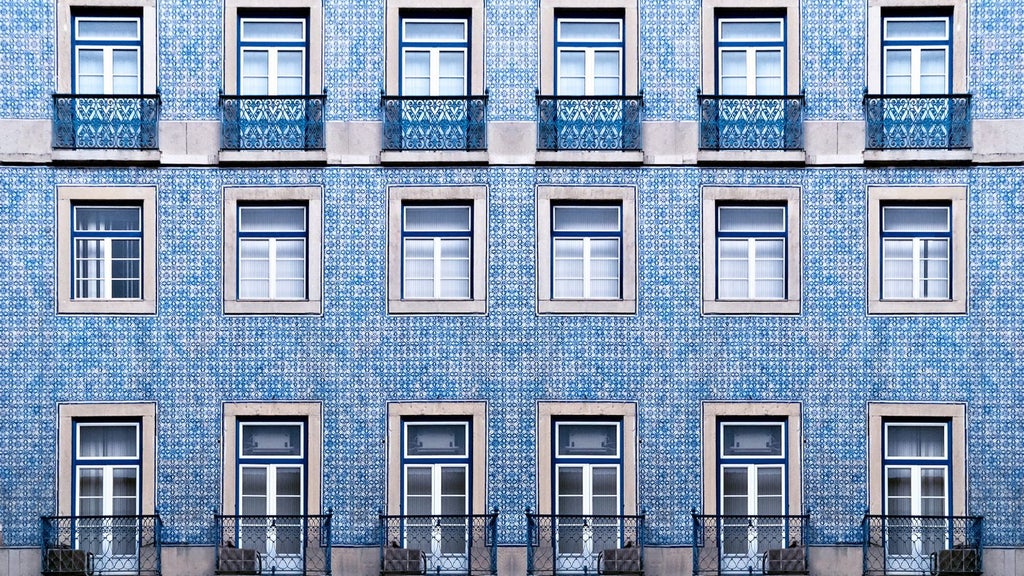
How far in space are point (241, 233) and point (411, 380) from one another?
10.1 ft

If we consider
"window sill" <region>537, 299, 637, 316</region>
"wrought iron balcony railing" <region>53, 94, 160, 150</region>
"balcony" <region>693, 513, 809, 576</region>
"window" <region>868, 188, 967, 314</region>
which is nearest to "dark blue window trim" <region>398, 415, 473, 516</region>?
"window sill" <region>537, 299, 637, 316</region>

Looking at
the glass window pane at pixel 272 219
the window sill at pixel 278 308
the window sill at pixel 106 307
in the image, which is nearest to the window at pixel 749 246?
the window sill at pixel 278 308

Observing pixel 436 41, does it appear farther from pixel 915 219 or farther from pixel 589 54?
pixel 915 219

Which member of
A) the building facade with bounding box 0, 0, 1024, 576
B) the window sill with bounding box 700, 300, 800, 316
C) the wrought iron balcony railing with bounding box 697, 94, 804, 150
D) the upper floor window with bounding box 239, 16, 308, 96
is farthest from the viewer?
the upper floor window with bounding box 239, 16, 308, 96

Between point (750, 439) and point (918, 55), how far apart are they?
5.70m

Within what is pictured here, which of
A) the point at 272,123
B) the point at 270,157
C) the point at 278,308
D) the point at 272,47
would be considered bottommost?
the point at 278,308

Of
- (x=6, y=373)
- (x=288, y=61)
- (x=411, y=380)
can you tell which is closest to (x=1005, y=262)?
(x=411, y=380)

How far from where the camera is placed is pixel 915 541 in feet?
48.9

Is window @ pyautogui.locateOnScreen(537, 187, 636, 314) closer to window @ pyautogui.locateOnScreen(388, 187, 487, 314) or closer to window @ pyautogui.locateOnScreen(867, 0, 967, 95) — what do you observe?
window @ pyautogui.locateOnScreen(388, 187, 487, 314)

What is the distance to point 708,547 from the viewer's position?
48.9 feet

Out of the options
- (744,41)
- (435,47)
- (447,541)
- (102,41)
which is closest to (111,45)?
(102,41)

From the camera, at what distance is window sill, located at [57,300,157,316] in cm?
1505

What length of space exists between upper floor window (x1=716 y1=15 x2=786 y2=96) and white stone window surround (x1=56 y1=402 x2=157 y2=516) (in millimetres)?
8896

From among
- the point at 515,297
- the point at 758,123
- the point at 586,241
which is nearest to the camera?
the point at 515,297
